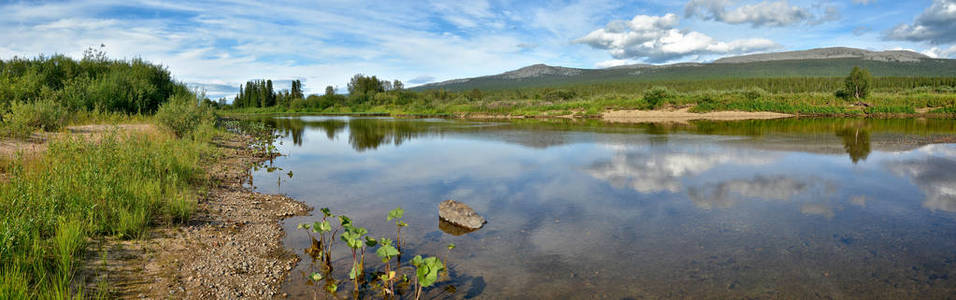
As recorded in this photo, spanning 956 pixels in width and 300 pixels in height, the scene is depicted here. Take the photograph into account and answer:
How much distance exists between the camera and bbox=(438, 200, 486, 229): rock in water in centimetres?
674

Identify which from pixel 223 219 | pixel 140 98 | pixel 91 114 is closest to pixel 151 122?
pixel 91 114

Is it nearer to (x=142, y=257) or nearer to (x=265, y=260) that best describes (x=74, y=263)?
(x=142, y=257)

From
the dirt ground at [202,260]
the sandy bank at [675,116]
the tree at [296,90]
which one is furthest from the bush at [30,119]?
the tree at [296,90]

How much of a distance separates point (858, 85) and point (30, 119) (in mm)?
48673

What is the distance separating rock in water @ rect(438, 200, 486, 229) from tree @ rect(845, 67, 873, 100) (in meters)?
42.2

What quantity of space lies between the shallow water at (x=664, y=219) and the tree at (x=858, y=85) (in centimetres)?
2771

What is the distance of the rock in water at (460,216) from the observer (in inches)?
265

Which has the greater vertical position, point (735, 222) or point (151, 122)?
point (151, 122)

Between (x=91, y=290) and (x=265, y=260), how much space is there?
1.58m

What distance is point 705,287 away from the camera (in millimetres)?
4711

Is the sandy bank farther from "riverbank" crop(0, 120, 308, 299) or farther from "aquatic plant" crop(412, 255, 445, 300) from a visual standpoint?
"aquatic plant" crop(412, 255, 445, 300)

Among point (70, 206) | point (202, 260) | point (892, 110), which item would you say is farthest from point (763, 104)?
point (70, 206)

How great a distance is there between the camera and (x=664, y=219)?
277 inches

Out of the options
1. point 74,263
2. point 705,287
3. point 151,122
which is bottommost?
point 705,287
